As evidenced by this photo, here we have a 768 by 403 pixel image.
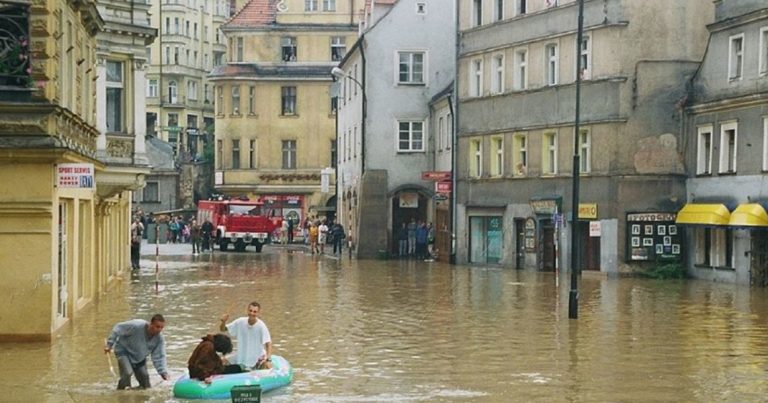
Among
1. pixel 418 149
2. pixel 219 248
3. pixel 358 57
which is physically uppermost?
pixel 358 57

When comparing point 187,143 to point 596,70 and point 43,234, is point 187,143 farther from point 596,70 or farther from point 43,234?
point 43,234

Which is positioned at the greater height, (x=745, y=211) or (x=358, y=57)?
(x=358, y=57)

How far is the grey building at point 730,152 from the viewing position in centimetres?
4241

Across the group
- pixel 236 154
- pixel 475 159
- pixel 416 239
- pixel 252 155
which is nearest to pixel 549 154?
pixel 475 159

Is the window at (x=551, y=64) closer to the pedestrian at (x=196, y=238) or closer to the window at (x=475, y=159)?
the window at (x=475, y=159)

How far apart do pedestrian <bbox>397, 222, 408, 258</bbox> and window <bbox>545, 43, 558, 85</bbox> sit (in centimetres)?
1595

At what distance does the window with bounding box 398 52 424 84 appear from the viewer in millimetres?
66625

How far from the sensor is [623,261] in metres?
48.2

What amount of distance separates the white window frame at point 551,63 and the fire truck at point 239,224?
2641 cm

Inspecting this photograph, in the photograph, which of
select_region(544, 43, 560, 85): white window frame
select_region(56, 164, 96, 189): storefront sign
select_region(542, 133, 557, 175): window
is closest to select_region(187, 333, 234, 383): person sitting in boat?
select_region(56, 164, 96, 189): storefront sign

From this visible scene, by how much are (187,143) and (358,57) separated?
190ft

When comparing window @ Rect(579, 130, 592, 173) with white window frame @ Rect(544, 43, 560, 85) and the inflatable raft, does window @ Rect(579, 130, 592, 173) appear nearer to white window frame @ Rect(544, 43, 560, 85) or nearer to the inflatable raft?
white window frame @ Rect(544, 43, 560, 85)

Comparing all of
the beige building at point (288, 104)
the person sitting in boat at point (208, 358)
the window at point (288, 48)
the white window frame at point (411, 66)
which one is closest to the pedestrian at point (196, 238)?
the white window frame at point (411, 66)

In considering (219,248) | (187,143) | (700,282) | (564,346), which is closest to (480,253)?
(700,282)
